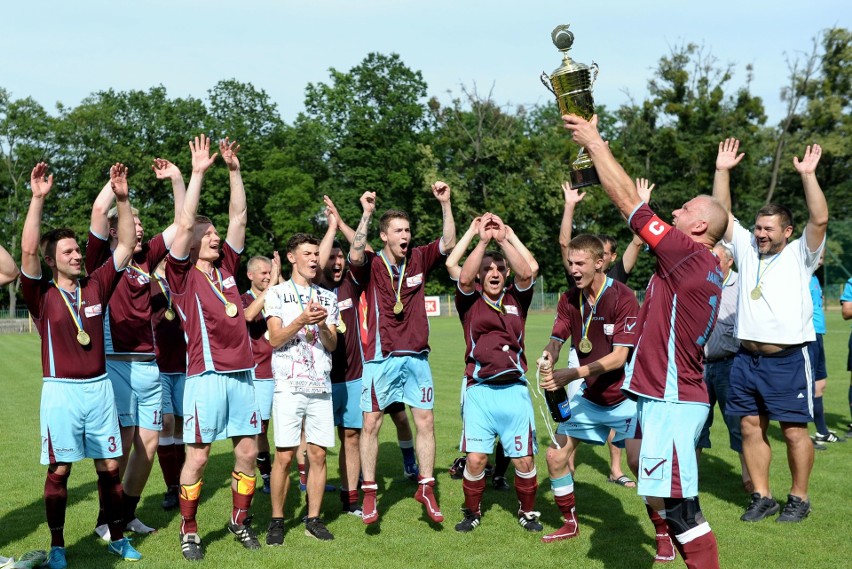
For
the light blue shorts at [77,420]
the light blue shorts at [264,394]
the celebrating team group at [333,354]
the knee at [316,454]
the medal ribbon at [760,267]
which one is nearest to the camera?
the light blue shorts at [77,420]

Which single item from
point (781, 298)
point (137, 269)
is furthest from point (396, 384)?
point (781, 298)

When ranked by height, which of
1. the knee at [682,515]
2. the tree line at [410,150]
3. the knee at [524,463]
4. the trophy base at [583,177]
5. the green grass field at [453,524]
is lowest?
the green grass field at [453,524]

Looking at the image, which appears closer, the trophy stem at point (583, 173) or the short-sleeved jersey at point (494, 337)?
the trophy stem at point (583, 173)

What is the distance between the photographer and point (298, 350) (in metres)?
6.64

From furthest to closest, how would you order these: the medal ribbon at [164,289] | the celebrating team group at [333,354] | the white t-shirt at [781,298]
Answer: the medal ribbon at [164,289], the white t-shirt at [781,298], the celebrating team group at [333,354]

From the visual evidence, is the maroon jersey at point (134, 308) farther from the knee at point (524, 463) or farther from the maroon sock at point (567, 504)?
the maroon sock at point (567, 504)

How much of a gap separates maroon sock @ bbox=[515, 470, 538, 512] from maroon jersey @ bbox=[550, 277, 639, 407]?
918 millimetres

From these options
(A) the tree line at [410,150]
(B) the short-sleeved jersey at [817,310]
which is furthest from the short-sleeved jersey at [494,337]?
(A) the tree line at [410,150]

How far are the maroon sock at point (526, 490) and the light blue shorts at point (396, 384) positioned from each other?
1106 millimetres

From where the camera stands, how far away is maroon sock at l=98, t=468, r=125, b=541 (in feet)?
20.2

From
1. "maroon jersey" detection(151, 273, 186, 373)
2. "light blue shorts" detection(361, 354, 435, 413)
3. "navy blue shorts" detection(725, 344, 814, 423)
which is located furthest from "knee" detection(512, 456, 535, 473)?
"maroon jersey" detection(151, 273, 186, 373)

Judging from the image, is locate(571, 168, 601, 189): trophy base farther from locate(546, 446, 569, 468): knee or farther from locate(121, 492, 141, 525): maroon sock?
locate(121, 492, 141, 525): maroon sock

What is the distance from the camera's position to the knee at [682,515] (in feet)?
15.2

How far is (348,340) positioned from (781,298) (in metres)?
4.06
